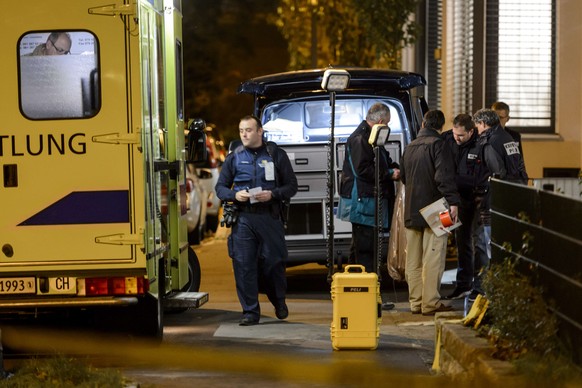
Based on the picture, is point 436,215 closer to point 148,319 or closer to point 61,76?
point 148,319

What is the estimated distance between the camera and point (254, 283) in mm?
11773

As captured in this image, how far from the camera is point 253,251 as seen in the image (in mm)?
11781

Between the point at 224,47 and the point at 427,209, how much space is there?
37.4 meters

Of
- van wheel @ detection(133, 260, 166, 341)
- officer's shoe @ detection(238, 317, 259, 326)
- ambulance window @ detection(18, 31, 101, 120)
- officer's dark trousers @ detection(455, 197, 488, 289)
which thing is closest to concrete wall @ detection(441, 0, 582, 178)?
officer's dark trousers @ detection(455, 197, 488, 289)

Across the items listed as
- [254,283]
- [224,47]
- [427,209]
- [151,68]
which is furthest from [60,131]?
[224,47]

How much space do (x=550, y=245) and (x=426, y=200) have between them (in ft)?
15.0

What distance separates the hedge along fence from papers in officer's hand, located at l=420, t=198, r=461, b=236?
3.02m

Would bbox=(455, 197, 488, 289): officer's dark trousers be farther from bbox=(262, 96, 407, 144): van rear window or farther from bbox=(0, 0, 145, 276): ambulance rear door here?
bbox=(0, 0, 145, 276): ambulance rear door

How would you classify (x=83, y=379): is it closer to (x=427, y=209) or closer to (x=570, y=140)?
(x=427, y=209)

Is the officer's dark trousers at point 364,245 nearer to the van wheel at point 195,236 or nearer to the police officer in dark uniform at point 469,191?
the police officer in dark uniform at point 469,191

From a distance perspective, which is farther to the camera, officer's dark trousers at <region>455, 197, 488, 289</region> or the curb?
officer's dark trousers at <region>455, 197, 488, 289</region>

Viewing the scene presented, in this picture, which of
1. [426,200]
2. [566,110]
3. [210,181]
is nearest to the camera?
[426,200]

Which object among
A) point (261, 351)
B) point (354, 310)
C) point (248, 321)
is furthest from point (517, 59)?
point (261, 351)

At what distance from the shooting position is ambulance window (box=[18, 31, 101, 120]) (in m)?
9.54
